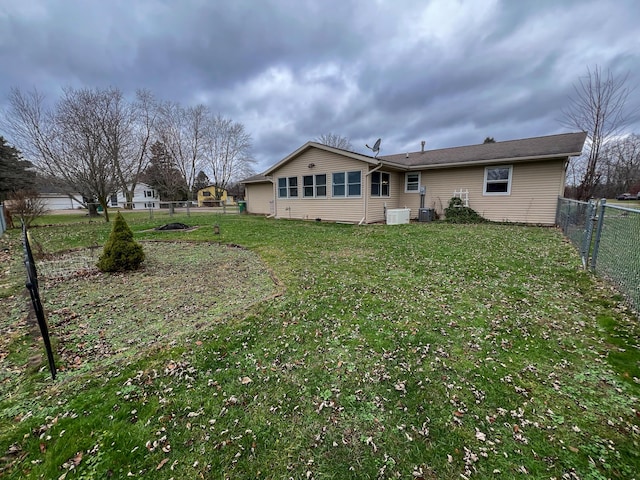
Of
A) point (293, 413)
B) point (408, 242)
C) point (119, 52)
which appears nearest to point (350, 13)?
point (408, 242)

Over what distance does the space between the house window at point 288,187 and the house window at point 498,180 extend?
9291 millimetres

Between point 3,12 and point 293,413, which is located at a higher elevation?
point 3,12

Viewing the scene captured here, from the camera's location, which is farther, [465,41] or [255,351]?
[465,41]

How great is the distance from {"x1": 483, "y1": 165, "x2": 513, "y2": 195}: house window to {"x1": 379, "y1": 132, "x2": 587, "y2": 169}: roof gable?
58cm

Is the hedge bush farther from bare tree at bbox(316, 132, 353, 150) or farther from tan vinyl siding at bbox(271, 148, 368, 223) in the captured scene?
bare tree at bbox(316, 132, 353, 150)

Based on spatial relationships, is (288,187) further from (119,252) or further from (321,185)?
(119,252)

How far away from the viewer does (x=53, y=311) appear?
12.9 ft

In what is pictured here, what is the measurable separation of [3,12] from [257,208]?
1426cm

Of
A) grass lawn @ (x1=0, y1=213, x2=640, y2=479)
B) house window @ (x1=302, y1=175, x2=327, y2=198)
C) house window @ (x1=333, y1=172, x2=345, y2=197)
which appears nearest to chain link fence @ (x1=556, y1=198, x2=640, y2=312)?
grass lawn @ (x1=0, y1=213, x2=640, y2=479)

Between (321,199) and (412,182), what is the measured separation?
4.85 metres

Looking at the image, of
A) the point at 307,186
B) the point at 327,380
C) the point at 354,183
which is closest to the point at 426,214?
the point at 354,183

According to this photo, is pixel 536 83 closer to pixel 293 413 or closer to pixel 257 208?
pixel 257 208

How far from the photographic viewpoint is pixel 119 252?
5.73m

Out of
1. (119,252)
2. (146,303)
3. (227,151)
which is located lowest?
(146,303)
